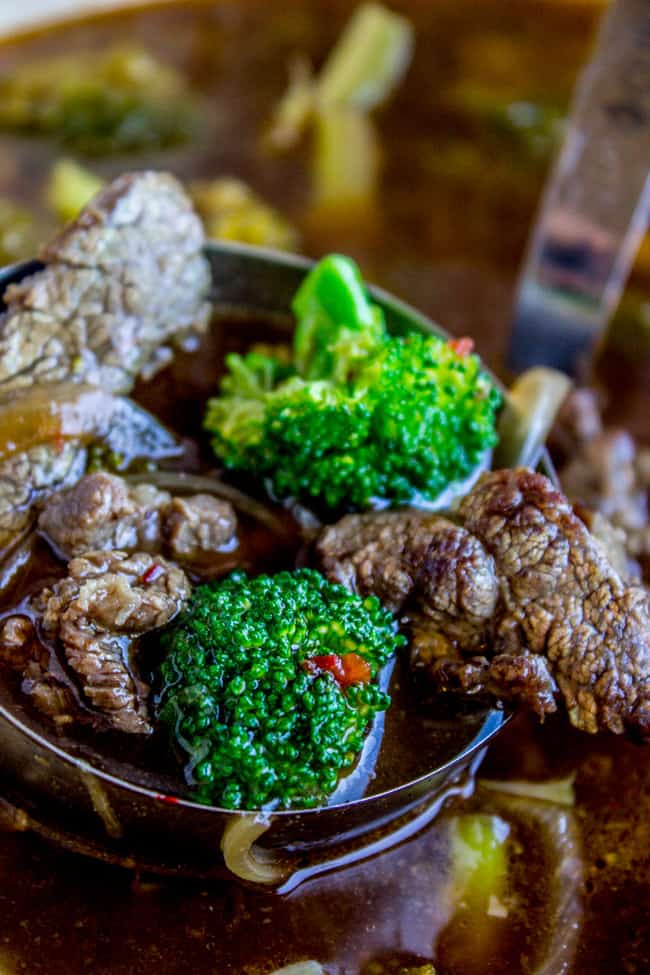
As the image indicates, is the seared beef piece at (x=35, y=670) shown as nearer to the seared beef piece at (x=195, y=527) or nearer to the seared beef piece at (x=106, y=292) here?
the seared beef piece at (x=195, y=527)

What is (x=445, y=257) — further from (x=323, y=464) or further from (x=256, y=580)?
(x=256, y=580)

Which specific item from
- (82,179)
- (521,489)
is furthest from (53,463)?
(82,179)

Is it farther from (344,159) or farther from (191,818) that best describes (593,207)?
(191,818)

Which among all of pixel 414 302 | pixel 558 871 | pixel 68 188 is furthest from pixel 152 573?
pixel 68 188

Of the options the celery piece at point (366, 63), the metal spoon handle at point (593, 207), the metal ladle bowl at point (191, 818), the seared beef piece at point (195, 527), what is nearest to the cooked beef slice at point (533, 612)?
the metal ladle bowl at point (191, 818)

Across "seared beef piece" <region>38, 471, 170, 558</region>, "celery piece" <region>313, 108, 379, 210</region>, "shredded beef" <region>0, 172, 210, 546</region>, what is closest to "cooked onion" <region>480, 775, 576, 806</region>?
"seared beef piece" <region>38, 471, 170, 558</region>

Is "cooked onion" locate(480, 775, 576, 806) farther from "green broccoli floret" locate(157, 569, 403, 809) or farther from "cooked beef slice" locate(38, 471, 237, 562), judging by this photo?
"cooked beef slice" locate(38, 471, 237, 562)
